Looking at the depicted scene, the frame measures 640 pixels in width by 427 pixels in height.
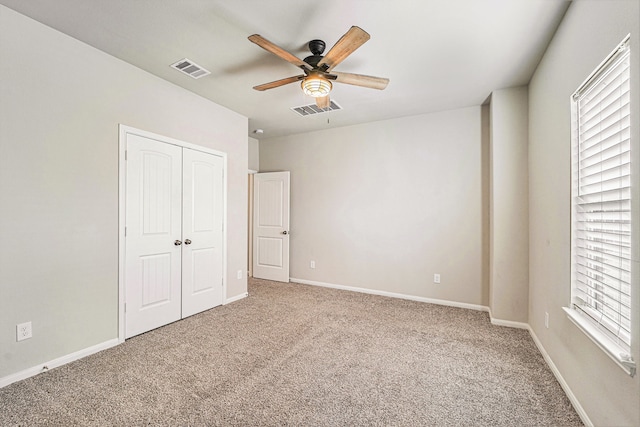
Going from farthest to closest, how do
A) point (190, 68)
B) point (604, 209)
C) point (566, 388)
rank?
point (190, 68) → point (566, 388) → point (604, 209)

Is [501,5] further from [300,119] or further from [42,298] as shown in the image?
[42,298]

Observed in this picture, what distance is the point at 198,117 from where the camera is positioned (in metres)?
3.60

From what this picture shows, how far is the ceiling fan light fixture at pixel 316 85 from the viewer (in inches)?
95.0

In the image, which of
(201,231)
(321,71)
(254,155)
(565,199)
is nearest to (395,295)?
(565,199)

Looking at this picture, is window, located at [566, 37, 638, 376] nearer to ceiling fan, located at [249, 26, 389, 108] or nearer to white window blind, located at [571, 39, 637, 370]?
white window blind, located at [571, 39, 637, 370]

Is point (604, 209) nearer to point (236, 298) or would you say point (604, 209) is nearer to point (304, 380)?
point (304, 380)

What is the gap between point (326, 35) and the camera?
235 centimetres

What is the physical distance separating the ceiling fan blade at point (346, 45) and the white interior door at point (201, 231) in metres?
2.09

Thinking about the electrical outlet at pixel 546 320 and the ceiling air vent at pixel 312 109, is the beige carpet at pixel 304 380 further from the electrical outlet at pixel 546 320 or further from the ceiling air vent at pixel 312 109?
the ceiling air vent at pixel 312 109

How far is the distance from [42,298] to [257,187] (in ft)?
11.8

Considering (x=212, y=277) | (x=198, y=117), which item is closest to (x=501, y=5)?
(x=198, y=117)

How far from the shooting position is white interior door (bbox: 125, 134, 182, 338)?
2.88m

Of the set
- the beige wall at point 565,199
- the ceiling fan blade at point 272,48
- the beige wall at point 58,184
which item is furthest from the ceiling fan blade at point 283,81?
the beige wall at point 565,199

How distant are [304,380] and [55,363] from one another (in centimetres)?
203
